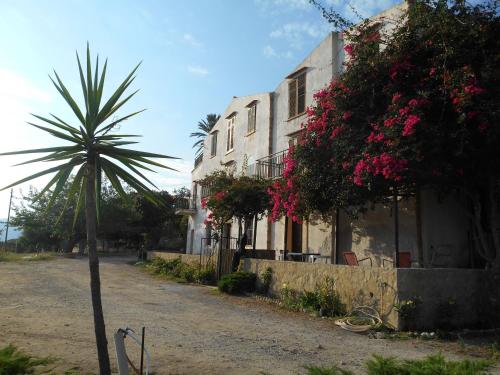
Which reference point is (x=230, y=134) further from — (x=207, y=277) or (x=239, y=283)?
(x=239, y=283)

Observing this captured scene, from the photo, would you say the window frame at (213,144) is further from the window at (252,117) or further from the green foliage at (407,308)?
the green foliage at (407,308)

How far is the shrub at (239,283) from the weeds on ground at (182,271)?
3328 mm

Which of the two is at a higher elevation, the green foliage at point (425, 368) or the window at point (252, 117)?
the window at point (252, 117)

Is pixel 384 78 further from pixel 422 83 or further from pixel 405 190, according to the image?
pixel 405 190

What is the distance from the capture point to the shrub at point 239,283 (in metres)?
14.5

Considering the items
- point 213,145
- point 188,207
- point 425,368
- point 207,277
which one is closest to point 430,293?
point 425,368

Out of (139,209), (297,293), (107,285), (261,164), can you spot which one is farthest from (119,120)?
(139,209)

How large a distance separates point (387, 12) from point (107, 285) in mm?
14041

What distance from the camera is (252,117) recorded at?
78.7 ft

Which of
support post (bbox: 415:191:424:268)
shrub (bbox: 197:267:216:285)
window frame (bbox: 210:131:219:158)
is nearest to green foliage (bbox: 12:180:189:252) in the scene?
window frame (bbox: 210:131:219:158)

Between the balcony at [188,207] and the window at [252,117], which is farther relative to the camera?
the balcony at [188,207]

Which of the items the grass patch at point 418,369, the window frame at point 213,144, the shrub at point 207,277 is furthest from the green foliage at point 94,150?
the window frame at point 213,144

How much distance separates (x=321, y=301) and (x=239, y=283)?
4158 millimetres

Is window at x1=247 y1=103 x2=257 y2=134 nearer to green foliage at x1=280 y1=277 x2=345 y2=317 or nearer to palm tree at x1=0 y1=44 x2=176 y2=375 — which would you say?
green foliage at x1=280 y1=277 x2=345 y2=317
